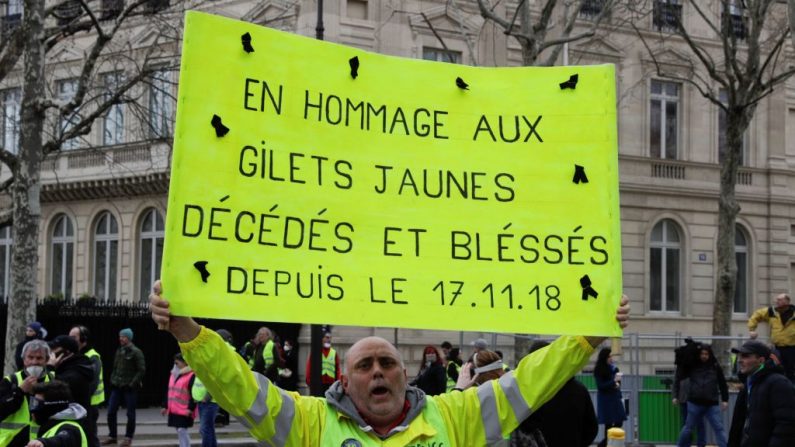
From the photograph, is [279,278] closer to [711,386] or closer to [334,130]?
[334,130]

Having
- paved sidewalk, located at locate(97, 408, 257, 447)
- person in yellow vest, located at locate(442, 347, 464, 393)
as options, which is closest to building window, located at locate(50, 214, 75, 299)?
paved sidewalk, located at locate(97, 408, 257, 447)

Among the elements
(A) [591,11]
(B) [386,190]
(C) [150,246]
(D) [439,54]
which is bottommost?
(B) [386,190]

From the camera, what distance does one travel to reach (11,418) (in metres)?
9.74

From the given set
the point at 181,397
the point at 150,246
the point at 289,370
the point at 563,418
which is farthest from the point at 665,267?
the point at 563,418

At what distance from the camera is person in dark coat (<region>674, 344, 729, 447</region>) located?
18.2m

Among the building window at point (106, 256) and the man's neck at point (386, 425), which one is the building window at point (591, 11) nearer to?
the building window at point (106, 256)

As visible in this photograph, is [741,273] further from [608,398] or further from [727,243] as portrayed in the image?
[608,398]

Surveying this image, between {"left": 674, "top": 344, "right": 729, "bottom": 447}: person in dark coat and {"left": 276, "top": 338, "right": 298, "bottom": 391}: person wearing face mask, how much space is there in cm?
822

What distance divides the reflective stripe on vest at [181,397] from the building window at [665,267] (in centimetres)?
2165

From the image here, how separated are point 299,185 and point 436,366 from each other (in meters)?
13.8

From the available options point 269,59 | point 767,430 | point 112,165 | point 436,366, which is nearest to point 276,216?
point 269,59

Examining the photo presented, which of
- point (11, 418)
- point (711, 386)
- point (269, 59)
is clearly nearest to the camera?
point (269, 59)

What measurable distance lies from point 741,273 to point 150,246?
56.4 ft

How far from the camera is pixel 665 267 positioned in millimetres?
37562
